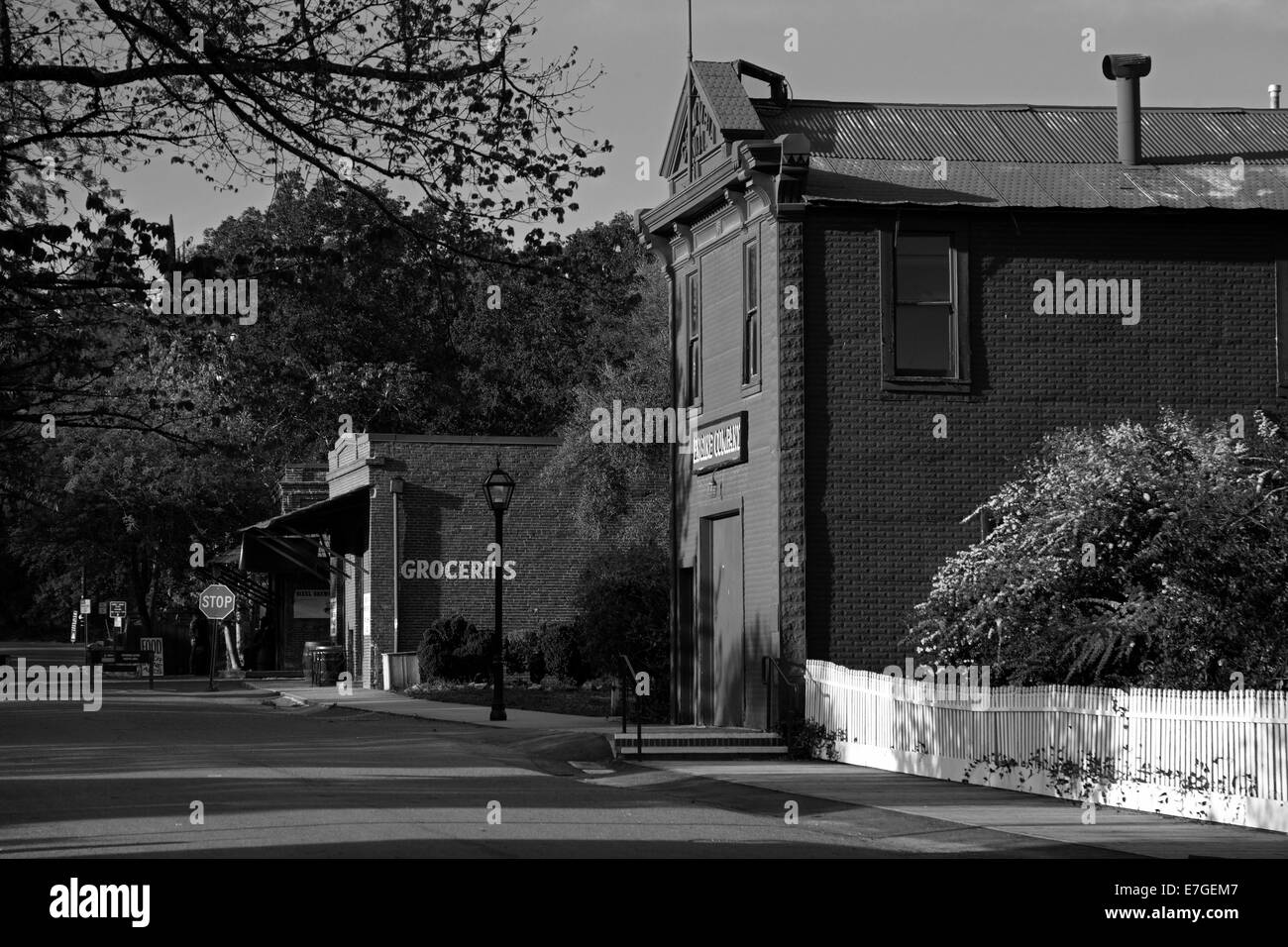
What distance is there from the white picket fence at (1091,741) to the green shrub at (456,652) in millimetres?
20943

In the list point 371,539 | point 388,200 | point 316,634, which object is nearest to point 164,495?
point 316,634

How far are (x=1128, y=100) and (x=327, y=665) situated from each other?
29.6 meters

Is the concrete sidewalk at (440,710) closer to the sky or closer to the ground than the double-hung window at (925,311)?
closer to the ground

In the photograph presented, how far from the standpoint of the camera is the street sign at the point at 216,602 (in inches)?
1774

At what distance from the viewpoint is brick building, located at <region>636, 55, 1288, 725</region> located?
2248cm

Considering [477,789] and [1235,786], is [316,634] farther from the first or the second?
[1235,786]

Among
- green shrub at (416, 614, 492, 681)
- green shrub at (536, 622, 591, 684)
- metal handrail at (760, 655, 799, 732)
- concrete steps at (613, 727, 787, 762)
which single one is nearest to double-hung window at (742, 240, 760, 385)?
metal handrail at (760, 655, 799, 732)

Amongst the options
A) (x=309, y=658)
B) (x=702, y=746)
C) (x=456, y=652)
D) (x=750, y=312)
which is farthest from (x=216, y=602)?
(x=702, y=746)

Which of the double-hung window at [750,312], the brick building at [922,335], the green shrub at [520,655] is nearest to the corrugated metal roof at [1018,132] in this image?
the brick building at [922,335]

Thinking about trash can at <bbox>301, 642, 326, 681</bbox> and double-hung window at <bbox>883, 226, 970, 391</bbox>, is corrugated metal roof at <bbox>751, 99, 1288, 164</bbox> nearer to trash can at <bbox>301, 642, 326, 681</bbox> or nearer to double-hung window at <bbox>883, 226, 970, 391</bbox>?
double-hung window at <bbox>883, 226, 970, 391</bbox>

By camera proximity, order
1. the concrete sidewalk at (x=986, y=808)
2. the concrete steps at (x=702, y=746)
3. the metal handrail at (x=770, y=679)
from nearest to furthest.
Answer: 1. the concrete sidewalk at (x=986, y=808)
2. the concrete steps at (x=702, y=746)
3. the metal handrail at (x=770, y=679)

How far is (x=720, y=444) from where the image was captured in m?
24.8

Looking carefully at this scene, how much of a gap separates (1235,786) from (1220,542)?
14.0 ft

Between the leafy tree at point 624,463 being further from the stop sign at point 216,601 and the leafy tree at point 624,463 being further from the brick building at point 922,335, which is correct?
the brick building at point 922,335
